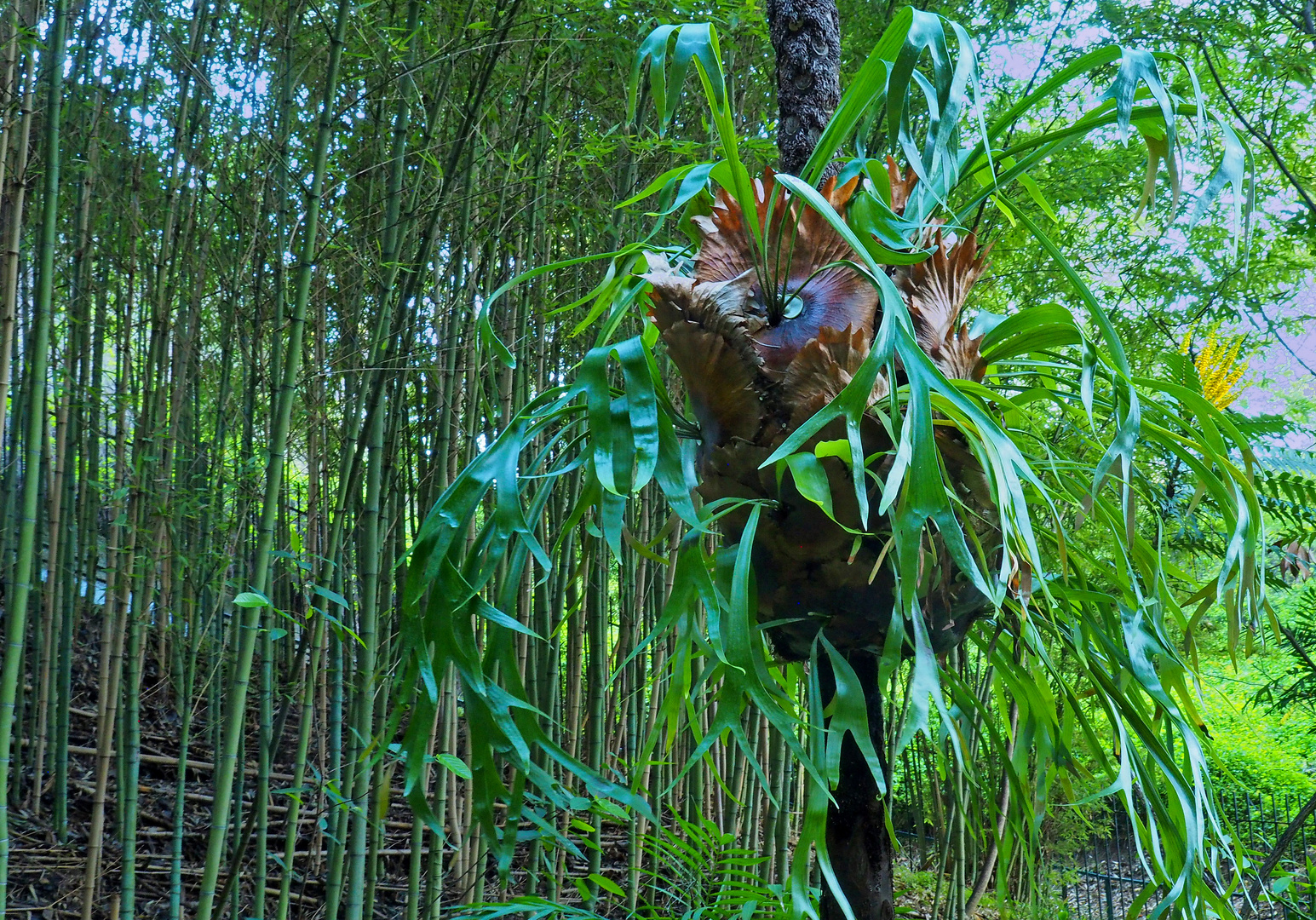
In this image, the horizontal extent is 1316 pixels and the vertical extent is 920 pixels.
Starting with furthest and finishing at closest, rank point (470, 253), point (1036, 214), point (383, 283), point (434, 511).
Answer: point (1036, 214)
point (470, 253)
point (383, 283)
point (434, 511)

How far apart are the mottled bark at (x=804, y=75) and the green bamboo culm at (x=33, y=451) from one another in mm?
1151

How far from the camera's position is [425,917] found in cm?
191

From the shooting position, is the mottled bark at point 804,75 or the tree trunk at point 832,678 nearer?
the tree trunk at point 832,678

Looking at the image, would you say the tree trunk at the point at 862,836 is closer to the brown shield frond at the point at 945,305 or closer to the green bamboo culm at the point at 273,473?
the brown shield frond at the point at 945,305

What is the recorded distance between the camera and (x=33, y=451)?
1.48m

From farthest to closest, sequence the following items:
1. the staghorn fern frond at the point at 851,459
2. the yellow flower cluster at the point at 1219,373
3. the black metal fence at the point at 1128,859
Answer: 1. the black metal fence at the point at 1128,859
2. the yellow flower cluster at the point at 1219,373
3. the staghorn fern frond at the point at 851,459

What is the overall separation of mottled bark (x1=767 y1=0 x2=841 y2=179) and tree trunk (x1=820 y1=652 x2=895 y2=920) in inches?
27.7

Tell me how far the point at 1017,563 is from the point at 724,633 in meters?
0.31

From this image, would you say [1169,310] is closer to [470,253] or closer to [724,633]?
[470,253]

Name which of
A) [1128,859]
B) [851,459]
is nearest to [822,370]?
[851,459]

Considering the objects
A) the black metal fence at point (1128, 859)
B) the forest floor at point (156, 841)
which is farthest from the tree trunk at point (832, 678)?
the black metal fence at point (1128, 859)

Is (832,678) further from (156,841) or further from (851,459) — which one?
(156,841)

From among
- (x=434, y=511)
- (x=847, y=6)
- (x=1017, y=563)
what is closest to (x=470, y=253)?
(x=847, y=6)

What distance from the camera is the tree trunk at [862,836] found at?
45.0 inches
